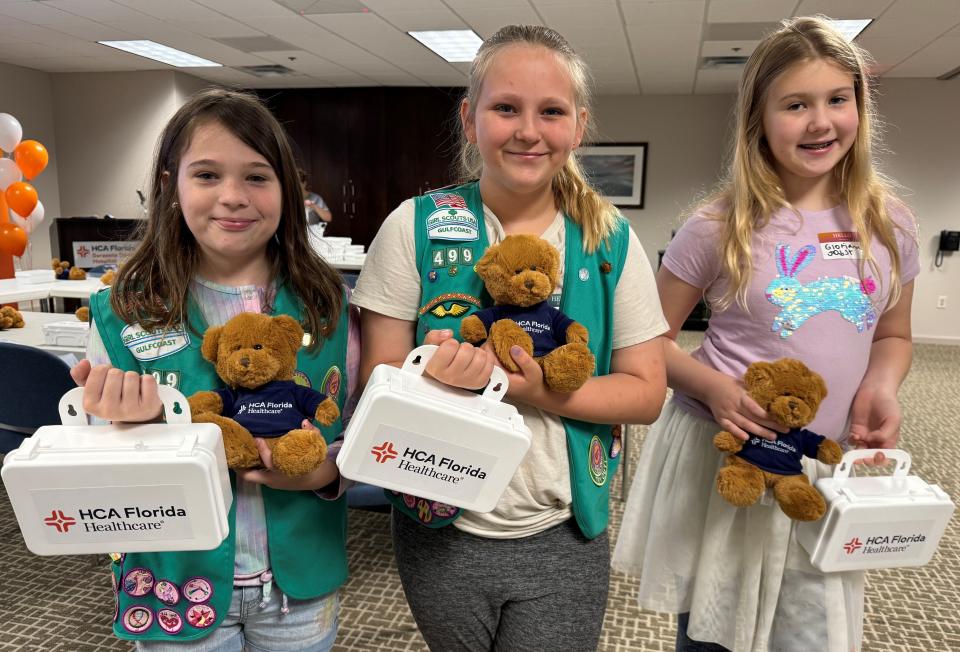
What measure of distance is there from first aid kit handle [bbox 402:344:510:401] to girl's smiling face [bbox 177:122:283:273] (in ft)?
1.14

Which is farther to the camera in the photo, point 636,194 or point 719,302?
point 636,194

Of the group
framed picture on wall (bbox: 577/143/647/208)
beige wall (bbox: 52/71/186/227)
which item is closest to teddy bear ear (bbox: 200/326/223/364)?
framed picture on wall (bbox: 577/143/647/208)

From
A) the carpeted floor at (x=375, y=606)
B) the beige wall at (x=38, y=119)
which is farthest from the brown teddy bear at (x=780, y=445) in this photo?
the beige wall at (x=38, y=119)

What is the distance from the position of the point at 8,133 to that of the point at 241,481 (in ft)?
15.0

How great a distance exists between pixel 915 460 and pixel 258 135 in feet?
12.4

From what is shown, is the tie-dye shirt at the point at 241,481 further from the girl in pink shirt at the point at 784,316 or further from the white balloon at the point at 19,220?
the white balloon at the point at 19,220

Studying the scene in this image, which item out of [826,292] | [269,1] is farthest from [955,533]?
[269,1]

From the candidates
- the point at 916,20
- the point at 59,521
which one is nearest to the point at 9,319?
the point at 59,521

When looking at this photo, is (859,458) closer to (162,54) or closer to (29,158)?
(29,158)

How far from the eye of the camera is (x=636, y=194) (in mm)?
8398

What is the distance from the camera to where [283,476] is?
0.92 m

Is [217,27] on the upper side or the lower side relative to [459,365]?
upper

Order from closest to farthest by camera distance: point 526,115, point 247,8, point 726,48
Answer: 1. point 526,115
2. point 247,8
3. point 726,48

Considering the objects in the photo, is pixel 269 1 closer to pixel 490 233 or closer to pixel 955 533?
pixel 490 233
